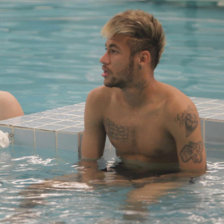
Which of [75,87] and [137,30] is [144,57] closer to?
[137,30]

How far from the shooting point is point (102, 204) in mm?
3430

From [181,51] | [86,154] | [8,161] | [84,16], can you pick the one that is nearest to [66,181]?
[86,154]

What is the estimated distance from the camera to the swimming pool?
3.36 metres

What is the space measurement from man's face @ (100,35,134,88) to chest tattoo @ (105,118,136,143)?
33 cm

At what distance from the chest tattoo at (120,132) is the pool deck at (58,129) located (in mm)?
821

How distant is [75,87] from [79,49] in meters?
3.01

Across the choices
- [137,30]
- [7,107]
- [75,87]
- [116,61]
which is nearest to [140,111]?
[116,61]

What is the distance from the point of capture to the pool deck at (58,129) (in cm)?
467

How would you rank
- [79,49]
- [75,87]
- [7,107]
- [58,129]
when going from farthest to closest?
[79,49] → [75,87] → [7,107] → [58,129]

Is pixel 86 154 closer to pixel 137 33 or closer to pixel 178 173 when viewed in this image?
pixel 178 173

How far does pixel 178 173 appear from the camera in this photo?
11.8 ft

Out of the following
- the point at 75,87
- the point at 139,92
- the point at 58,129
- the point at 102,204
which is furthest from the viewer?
the point at 75,87

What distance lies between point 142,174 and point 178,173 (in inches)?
9.6

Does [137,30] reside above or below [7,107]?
above
